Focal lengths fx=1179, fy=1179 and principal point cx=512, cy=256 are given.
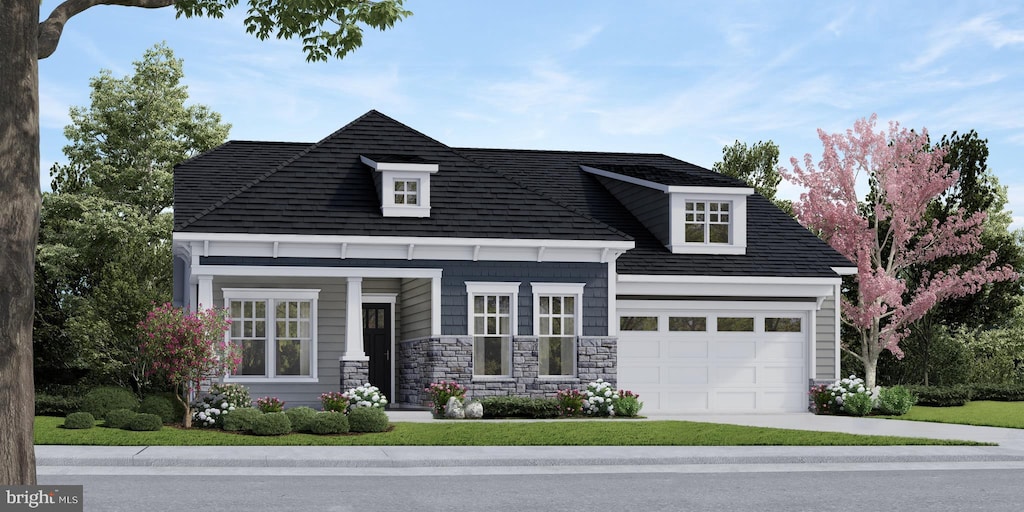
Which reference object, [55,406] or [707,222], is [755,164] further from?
[55,406]

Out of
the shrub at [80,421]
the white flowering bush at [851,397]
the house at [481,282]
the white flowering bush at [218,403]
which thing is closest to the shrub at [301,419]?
the white flowering bush at [218,403]

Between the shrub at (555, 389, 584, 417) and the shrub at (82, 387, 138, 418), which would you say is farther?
the shrub at (555, 389, 584, 417)

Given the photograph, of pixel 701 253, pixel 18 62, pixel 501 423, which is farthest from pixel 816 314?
pixel 18 62

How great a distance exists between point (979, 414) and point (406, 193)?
15.8 m

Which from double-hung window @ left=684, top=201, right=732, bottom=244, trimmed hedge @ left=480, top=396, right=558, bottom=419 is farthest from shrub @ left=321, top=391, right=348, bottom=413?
double-hung window @ left=684, top=201, right=732, bottom=244

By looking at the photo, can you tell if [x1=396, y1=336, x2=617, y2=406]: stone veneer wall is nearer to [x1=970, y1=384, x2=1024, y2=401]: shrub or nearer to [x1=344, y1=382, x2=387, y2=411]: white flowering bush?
[x1=344, y1=382, x2=387, y2=411]: white flowering bush

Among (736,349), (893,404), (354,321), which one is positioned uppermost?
(354,321)

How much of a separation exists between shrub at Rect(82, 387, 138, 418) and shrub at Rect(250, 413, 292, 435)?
12.1 feet

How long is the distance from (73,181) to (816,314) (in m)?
27.0

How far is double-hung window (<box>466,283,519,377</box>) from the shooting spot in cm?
2678

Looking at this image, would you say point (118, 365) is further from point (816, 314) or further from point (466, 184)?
point (816, 314)

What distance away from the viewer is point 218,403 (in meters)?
23.9

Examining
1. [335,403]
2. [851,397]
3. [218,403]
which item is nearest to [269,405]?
[218,403]

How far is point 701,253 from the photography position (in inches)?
1175
